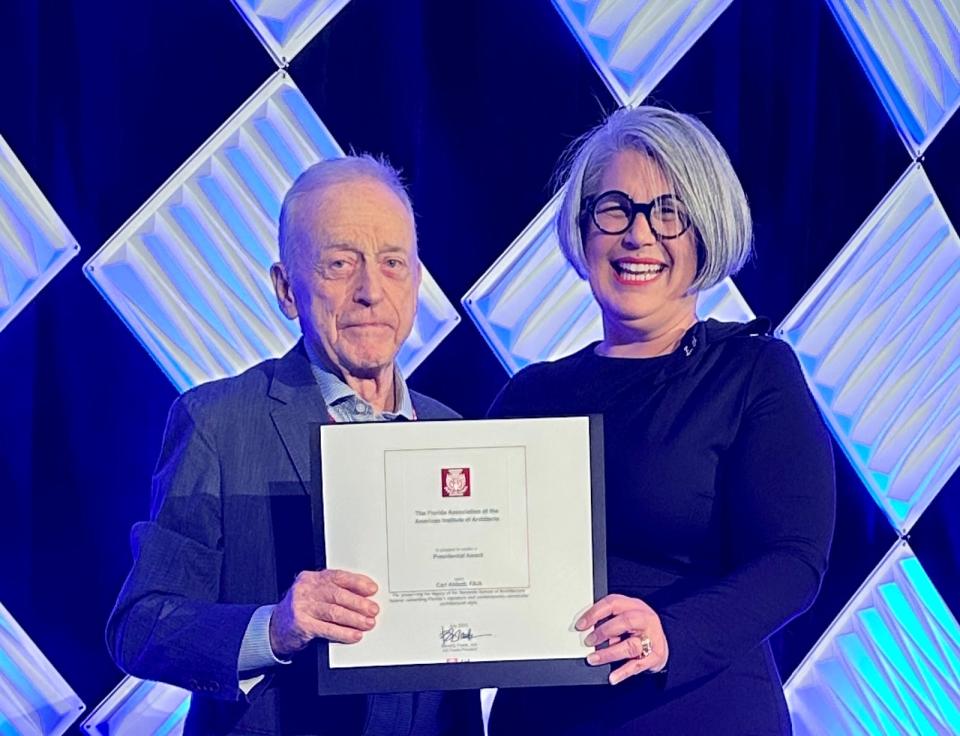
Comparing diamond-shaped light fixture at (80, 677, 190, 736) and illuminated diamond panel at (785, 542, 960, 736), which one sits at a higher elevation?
diamond-shaped light fixture at (80, 677, 190, 736)

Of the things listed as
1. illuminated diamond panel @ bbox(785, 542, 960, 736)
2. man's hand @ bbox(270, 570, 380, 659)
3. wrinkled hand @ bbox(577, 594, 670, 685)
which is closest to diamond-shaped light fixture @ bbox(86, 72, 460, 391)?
man's hand @ bbox(270, 570, 380, 659)

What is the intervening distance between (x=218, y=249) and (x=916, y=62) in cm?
131

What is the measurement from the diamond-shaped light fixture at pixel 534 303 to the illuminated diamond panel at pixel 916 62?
665mm

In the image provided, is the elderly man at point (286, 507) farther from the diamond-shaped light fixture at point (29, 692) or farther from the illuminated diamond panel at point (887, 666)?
the illuminated diamond panel at point (887, 666)

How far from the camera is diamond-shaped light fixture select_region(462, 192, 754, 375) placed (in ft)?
6.84

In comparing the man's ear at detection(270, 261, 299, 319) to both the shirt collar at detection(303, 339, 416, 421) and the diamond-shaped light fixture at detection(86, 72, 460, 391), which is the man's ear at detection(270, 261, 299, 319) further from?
the diamond-shaped light fixture at detection(86, 72, 460, 391)

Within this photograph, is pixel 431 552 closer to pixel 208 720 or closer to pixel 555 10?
pixel 208 720

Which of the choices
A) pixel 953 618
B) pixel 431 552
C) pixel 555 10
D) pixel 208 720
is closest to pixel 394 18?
pixel 555 10

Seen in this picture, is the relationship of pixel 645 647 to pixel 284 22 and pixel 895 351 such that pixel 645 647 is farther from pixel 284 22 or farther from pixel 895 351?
pixel 284 22

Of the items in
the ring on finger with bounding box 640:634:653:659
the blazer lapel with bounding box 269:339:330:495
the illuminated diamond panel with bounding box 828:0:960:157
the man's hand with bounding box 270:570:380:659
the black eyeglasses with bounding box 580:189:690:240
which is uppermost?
the illuminated diamond panel with bounding box 828:0:960:157

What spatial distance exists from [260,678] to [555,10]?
122cm

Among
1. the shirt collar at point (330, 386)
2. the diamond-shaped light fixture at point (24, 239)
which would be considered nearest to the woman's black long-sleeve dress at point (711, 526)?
the shirt collar at point (330, 386)

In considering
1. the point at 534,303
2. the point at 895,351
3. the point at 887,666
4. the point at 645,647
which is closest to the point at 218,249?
the point at 534,303

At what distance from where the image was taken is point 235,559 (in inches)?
65.0
